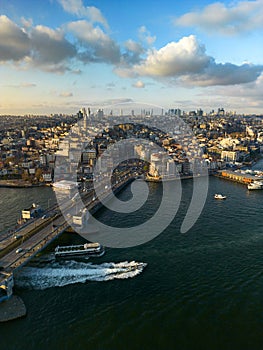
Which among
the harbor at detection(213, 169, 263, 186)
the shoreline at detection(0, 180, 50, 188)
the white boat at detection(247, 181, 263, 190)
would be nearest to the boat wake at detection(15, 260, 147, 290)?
the shoreline at detection(0, 180, 50, 188)

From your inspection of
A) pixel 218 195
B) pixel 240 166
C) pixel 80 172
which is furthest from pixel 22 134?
pixel 218 195

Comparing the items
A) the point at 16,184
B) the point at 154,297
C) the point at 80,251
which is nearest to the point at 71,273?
the point at 80,251

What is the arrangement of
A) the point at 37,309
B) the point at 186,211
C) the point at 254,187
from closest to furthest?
the point at 37,309, the point at 186,211, the point at 254,187

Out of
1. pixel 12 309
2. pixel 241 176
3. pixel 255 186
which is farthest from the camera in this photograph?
pixel 241 176

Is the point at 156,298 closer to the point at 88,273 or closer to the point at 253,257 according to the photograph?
the point at 88,273

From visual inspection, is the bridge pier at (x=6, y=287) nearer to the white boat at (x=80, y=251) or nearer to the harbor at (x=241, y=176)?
the white boat at (x=80, y=251)

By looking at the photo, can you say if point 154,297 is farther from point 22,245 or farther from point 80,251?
point 22,245

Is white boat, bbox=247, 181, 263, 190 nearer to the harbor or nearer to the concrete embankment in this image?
the harbor

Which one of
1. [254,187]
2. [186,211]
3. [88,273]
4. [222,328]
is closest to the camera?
[222,328]
